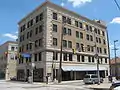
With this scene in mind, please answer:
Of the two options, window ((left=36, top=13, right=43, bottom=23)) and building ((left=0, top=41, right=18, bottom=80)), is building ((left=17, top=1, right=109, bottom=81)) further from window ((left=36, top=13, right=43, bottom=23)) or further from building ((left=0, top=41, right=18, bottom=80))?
building ((left=0, top=41, right=18, bottom=80))

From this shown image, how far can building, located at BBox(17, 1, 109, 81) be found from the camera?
44.5 metres

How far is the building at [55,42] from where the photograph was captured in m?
44.5

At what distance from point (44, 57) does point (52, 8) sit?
1152cm

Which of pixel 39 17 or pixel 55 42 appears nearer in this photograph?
pixel 55 42

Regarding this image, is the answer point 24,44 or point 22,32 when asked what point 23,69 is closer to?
point 24,44

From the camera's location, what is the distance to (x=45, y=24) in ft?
148

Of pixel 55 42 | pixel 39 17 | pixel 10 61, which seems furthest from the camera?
pixel 10 61

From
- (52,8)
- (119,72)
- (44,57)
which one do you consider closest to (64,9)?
(52,8)

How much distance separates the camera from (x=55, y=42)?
151ft

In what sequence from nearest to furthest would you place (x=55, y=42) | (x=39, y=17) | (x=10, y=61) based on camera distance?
(x=55, y=42) → (x=39, y=17) → (x=10, y=61)

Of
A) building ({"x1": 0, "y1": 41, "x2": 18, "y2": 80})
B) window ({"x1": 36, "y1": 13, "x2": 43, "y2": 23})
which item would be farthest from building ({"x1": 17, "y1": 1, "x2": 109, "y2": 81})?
building ({"x1": 0, "y1": 41, "x2": 18, "y2": 80})

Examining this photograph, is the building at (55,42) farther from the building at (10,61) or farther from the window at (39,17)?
the building at (10,61)

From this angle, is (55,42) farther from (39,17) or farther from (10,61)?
(10,61)

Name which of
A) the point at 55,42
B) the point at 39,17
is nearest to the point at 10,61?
the point at 39,17
